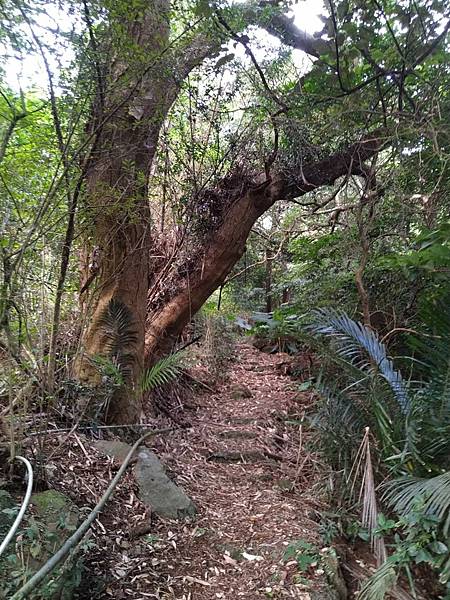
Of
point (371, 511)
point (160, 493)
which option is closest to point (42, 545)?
point (160, 493)

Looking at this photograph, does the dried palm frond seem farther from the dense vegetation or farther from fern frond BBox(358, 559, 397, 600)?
fern frond BBox(358, 559, 397, 600)

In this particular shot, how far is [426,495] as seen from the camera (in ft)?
6.54

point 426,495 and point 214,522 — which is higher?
point 426,495

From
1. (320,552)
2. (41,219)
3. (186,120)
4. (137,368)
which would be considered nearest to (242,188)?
(186,120)

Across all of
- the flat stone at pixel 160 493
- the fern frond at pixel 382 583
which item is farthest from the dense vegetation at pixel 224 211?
the flat stone at pixel 160 493

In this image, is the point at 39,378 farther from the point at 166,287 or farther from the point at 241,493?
the point at 166,287

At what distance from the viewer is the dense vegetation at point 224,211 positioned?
2059 millimetres

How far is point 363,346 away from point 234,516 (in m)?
1.44

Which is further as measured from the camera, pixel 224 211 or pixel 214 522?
pixel 224 211

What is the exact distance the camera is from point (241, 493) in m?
3.17

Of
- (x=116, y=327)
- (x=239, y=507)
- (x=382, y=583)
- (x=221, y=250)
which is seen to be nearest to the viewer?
(x=382, y=583)

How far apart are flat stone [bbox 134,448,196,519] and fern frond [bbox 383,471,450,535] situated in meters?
1.25

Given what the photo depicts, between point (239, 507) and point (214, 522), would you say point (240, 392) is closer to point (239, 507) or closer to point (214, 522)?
point (239, 507)

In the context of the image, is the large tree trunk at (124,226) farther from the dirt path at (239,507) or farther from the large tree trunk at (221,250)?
the dirt path at (239,507)
